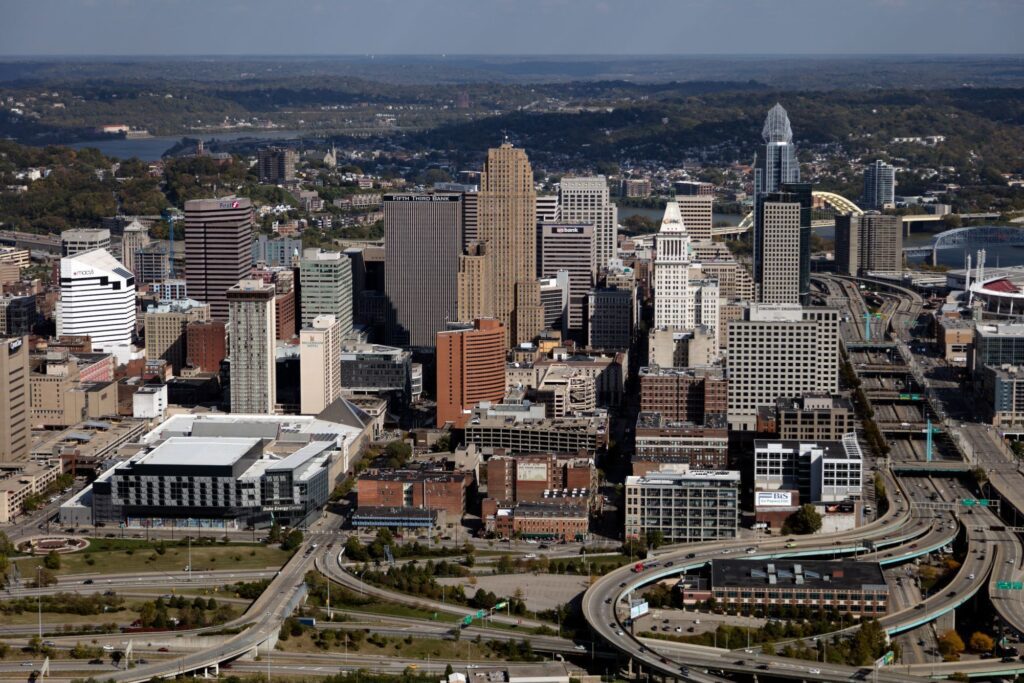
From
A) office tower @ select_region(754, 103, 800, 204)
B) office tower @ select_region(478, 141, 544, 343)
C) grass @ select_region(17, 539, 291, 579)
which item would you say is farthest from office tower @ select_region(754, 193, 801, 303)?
grass @ select_region(17, 539, 291, 579)

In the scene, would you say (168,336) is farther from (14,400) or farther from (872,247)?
(872,247)

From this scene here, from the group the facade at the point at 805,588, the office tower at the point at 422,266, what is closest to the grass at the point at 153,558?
the facade at the point at 805,588

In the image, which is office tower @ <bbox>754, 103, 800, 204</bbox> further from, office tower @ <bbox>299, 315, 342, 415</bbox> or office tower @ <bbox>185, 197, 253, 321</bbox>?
office tower @ <bbox>299, 315, 342, 415</bbox>

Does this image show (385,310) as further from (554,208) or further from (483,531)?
(483,531)

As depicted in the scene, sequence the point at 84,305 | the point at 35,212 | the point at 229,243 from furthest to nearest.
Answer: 1. the point at 35,212
2. the point at 229,243
3. the point at 84,305

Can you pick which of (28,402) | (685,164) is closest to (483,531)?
(28,402)

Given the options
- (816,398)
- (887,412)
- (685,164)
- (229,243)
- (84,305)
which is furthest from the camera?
(685,164)
